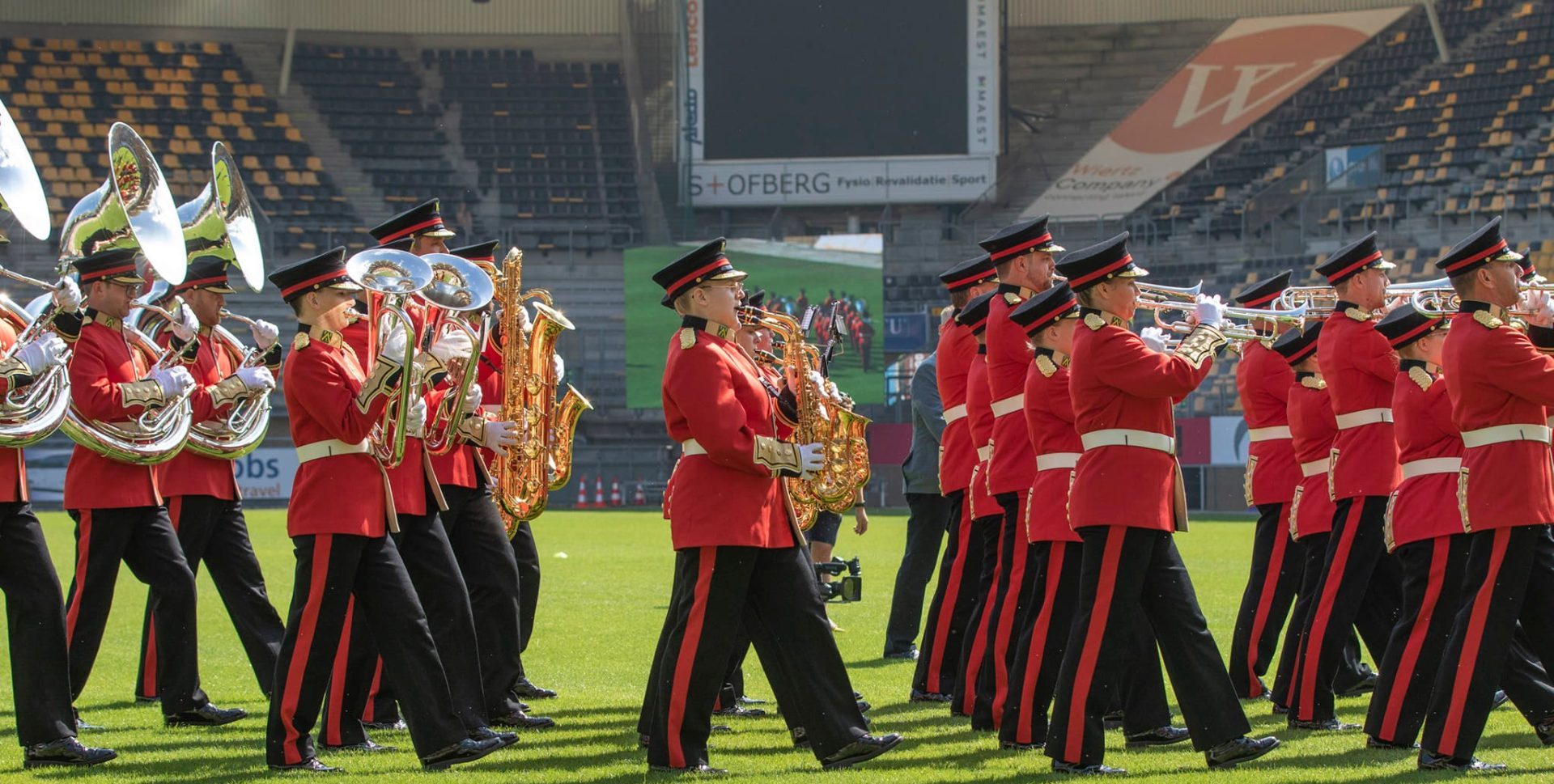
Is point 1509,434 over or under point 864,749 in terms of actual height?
over

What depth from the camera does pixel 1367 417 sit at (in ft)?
22.6

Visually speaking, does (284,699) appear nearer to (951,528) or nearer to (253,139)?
(951,528)

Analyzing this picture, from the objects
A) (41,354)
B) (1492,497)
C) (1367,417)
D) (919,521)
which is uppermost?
(41,354)

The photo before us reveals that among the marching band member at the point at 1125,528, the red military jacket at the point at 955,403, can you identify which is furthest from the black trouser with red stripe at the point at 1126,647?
the red military jacket at the point at 955,403

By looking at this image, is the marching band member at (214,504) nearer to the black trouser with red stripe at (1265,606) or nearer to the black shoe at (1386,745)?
the black trouser with red stripe at (1265,606)

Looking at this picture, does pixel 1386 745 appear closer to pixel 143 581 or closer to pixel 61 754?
pixel 61 754

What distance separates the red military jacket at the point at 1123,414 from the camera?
5.71 metres

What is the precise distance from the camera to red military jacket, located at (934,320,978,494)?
764cm

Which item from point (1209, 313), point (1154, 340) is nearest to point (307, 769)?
point (1154, 340)

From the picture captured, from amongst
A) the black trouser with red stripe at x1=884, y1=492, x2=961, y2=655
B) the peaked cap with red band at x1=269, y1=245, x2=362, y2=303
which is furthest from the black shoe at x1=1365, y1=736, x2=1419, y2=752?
the peaked cap with red band at x1=269, y1=245, x2=362, y2=303

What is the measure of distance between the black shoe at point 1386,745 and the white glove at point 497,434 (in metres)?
3.24

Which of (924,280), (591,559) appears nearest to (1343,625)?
(591,559)

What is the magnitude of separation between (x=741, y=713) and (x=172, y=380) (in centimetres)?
258

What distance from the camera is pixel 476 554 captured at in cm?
721
